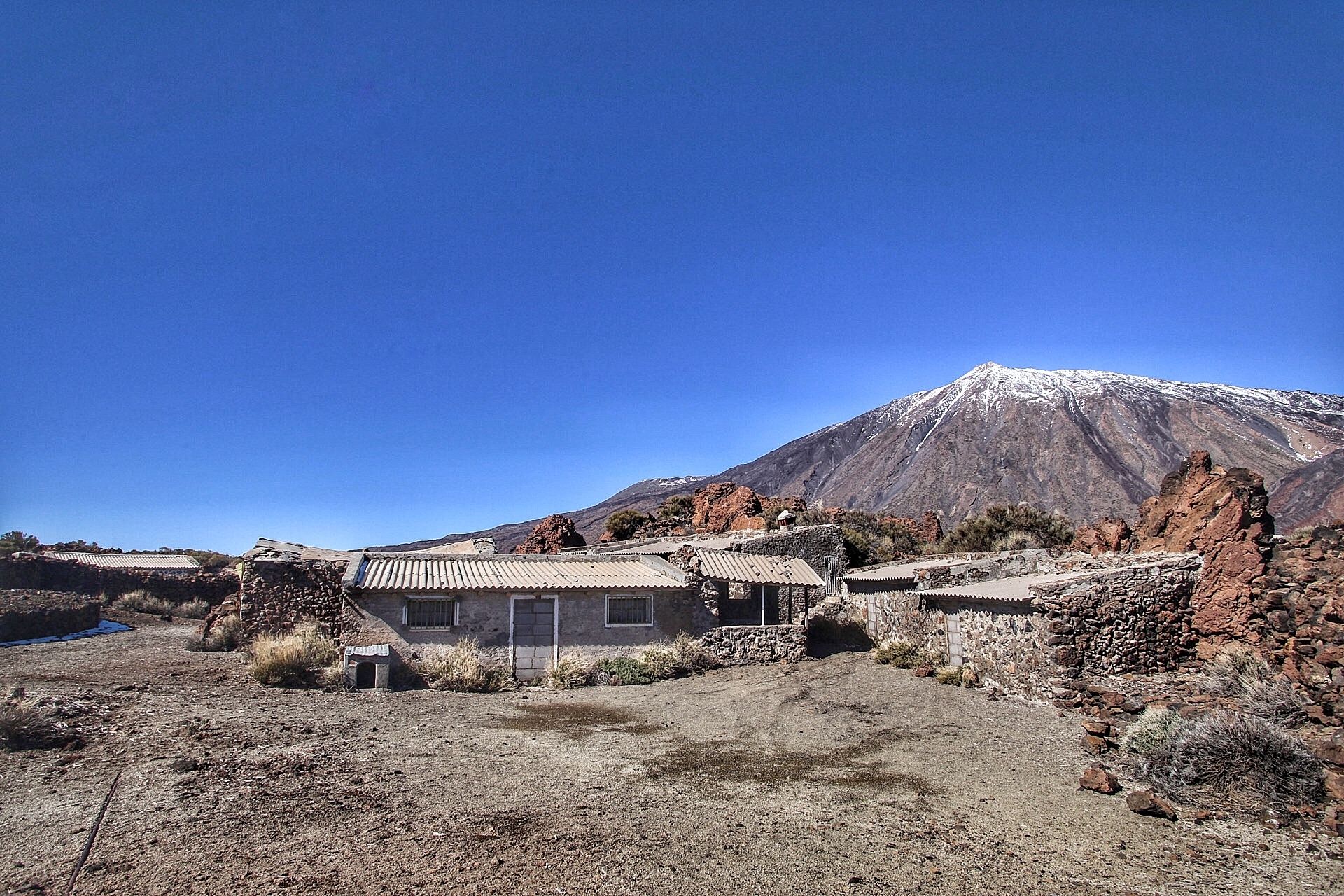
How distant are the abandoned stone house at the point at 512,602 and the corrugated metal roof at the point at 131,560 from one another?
16.7 meters

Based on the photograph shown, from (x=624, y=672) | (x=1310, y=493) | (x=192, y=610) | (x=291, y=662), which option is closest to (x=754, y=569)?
(x=624, y=672)

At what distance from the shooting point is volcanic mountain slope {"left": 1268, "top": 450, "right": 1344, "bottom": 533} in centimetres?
4059

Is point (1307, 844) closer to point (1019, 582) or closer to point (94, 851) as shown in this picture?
point (1019, 582)

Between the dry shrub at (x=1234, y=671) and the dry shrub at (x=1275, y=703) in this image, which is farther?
the dry shrub at (x=1234, y=671)

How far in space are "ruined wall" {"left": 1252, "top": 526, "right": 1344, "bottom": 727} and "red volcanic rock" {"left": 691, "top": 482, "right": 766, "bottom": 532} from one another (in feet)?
66.9

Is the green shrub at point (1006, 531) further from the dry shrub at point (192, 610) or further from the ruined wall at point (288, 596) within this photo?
the dry shrub at point (192, 610)

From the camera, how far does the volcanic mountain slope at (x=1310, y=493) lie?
4059 centimetres

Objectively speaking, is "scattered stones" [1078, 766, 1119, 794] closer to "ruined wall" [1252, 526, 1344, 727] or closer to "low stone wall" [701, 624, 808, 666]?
"ruined wall" [1252, 526, 1344, 727]

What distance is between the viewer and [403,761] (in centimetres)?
995

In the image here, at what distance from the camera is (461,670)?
654 inches

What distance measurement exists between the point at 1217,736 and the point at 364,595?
1477 centimetres

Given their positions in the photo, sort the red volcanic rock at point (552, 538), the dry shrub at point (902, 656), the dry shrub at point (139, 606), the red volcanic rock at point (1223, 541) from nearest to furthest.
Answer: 1. the red volcanic rock at point (1223, 541)
2. the dry shrub at point (902, 656)
3. the dry shrub at point (139, 606)
4. the red volcanic rock at point (552, 538)

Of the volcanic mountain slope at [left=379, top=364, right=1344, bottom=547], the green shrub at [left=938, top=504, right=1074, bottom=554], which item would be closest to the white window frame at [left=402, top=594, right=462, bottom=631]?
the green shrub at [left=938, top=504, right=1074, bottom=554]

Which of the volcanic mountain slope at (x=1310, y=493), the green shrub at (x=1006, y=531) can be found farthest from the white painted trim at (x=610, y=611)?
the volcanic mountain slope at (x=1310, y=493)
